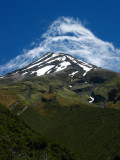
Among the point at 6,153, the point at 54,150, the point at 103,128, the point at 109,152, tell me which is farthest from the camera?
the point at 103,128

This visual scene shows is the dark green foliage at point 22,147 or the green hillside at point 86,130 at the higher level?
the green hillside at point 86,130

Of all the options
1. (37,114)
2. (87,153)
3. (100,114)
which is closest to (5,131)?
(87,153)

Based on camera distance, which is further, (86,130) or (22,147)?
(86,130)

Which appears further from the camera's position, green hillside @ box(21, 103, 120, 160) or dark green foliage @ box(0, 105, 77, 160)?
green hillside @ box(21, 103, 120, 160)

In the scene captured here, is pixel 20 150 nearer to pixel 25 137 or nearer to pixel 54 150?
pixel 25 137

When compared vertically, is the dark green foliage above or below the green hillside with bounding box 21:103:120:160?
below

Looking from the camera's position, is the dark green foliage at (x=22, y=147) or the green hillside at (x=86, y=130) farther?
the green hillside at (x=86, y=130)

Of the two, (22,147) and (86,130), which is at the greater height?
(86,130)

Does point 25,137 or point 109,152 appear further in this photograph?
point 109,152

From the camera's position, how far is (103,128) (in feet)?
405

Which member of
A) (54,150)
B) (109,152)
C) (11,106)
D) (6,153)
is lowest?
(6,153)

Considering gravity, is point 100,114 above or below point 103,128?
above

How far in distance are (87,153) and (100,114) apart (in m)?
53.5

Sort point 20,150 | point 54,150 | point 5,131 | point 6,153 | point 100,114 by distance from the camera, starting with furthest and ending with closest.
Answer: point 100,114 → point 54,150 → point 5,131 → point 20,150 → point 6,153
